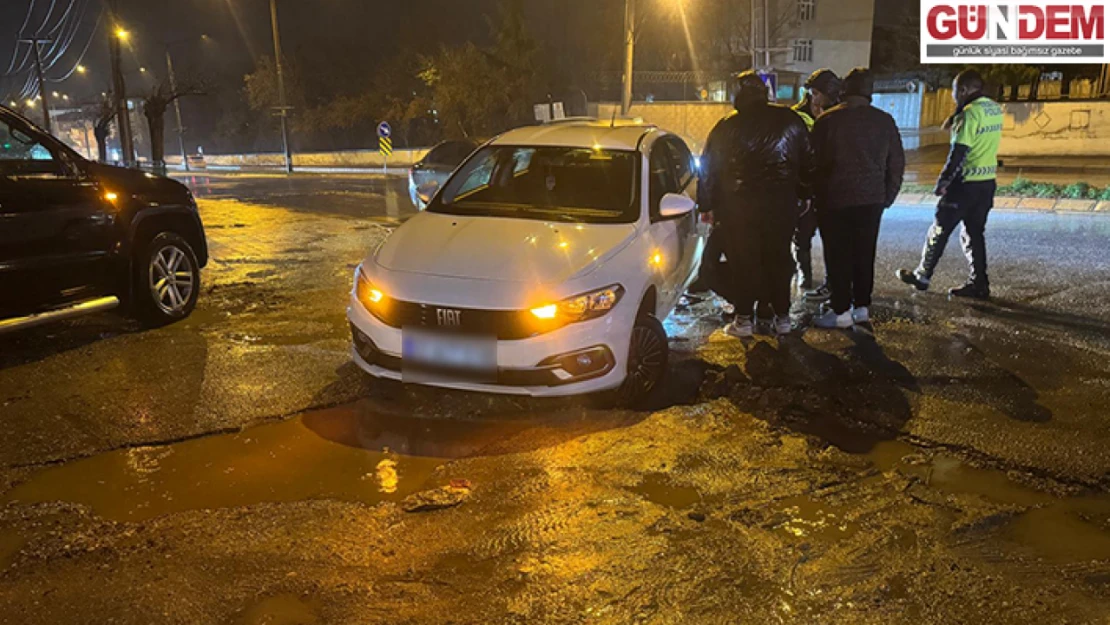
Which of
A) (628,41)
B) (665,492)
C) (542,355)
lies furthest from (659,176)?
(628,41)

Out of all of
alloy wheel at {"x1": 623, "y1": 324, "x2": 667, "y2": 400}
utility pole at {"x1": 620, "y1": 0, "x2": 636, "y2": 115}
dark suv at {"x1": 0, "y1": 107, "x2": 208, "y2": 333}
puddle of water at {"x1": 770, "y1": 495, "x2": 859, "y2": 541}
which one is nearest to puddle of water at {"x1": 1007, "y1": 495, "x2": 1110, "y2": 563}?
puddle of water at {"x1": 770, "y1": 495, "x2": 859, "y2": 541}

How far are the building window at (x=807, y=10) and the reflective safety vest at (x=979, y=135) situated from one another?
33.9 m

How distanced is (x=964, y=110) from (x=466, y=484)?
18.7 ft

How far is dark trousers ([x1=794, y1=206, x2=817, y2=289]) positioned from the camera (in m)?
7.30

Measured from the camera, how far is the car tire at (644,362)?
4838 mm

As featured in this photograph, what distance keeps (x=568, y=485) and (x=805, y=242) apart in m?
4.55

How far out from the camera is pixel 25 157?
19.3 feet

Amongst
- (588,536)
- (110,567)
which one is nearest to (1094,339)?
(588,536)

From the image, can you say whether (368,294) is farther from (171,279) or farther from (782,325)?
(782,325)

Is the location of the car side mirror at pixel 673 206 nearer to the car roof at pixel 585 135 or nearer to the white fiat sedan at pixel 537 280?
the white fiat sedan at pixel 537 280

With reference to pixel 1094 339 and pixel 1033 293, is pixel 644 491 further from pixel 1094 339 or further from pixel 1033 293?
pixel 1033 293

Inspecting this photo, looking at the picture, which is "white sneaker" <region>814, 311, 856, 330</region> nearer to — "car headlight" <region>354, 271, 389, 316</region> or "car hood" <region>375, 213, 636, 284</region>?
"car hood" <region>375, 213, 636, 284</region>

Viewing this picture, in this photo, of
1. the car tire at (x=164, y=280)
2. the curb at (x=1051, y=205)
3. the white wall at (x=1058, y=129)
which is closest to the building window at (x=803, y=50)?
the white wall at (x=1058, y=129)

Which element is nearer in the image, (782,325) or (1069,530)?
(1069,530)
